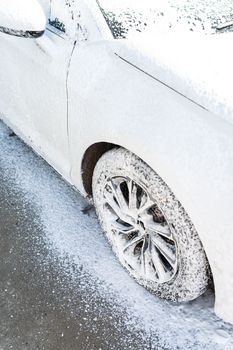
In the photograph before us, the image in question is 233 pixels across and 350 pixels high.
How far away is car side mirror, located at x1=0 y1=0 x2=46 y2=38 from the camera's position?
2.11 meters

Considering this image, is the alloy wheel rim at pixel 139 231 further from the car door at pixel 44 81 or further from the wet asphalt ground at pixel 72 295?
the car door at pixel 44 81

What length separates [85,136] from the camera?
2162 mm

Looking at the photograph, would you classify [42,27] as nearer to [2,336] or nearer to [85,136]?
[85,136]

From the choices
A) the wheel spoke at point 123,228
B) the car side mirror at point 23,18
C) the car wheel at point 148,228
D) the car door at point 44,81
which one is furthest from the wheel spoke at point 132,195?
the car side mirror at point 23,18

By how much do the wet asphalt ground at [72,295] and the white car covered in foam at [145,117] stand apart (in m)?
0.14

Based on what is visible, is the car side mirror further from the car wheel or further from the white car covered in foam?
the car wheel

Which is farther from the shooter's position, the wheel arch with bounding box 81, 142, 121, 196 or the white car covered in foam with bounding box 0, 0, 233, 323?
the wheel arch with bounding box 81, 142, 121, 196

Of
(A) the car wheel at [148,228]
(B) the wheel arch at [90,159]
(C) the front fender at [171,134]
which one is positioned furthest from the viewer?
(B) the wheel arch at [90,159]

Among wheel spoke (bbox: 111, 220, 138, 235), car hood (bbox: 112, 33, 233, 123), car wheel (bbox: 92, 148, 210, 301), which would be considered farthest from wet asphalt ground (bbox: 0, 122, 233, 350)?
car hood (bbox: 112, 33, 233, 123)

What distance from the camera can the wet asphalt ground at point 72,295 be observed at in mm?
2191

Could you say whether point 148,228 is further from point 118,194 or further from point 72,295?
point 72,295

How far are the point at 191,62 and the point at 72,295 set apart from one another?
120 centimetres

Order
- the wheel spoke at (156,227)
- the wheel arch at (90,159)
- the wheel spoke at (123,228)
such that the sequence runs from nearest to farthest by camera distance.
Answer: the wheel spoke at (156,227) → the wheel arch at (90,159) → the wheel spoke at (123,228)

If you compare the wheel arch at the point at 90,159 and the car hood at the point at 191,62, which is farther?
the wheel arch at the point at 90,159
